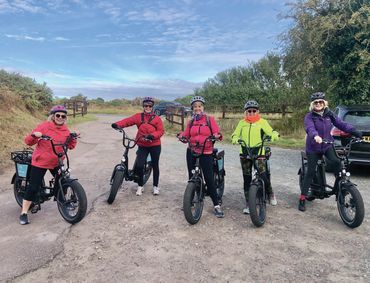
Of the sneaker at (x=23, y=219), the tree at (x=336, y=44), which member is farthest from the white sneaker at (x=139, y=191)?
the tree at (x=336, y=44)

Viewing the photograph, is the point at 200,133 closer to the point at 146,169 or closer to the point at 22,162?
the point at 146,169

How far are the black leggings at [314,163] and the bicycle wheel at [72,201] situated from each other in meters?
3.45

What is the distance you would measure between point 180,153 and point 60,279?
28.8ft

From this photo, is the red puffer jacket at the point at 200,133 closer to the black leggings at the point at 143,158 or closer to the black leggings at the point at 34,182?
the black leggings at the point at 143,158

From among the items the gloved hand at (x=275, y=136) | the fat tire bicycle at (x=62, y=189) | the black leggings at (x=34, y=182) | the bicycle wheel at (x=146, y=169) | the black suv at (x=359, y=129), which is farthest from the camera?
the black suv at (x=359, y=129)

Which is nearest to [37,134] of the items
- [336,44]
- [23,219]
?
[23,219]

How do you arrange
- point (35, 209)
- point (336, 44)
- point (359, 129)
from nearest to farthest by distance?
point (35, 209), point (359, 129), point (336, 44)

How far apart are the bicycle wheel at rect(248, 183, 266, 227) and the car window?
4084 millimetres

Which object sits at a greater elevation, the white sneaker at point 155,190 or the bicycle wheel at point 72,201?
the bicycle wheel at point 72,201

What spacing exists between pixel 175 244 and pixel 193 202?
0.96 metres

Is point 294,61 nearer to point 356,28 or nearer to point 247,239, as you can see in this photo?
point 356,28

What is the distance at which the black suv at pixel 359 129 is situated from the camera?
7938 mm

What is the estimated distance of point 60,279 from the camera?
146 inches

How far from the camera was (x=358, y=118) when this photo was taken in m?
8.40
